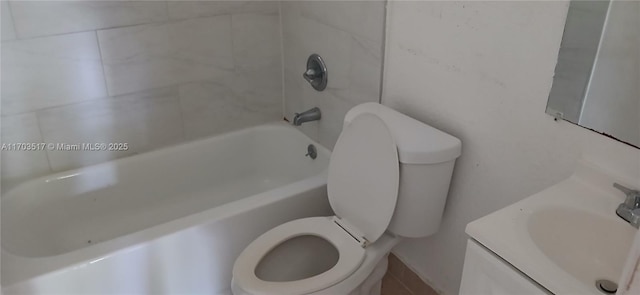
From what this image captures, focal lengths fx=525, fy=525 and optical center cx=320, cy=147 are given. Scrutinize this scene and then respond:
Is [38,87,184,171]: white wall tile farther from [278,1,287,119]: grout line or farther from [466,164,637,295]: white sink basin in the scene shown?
[466,164,637,295]: white sink basin

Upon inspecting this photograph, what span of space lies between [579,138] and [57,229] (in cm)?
197

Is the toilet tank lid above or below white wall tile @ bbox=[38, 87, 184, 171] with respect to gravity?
above

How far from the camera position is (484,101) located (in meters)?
1.50

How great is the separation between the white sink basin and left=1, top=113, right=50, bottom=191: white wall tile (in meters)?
1.78

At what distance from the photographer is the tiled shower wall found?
2.00m

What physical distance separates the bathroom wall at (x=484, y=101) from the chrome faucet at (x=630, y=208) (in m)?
0.07

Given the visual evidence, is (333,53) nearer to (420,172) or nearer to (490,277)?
(420,172)

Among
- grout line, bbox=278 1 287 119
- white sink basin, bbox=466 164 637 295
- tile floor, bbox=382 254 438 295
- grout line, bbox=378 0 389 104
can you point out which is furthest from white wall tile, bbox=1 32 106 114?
white sink basin, bbox=466 164 637 295

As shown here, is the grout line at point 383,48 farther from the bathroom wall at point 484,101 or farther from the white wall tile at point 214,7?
the white wall tile at point 214,7

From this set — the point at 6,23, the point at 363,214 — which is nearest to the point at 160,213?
the point at 6,23

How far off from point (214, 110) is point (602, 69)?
5.63 feet

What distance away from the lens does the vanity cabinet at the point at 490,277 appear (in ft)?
3.33

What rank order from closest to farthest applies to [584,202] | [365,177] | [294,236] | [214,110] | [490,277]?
[490,277] < [584,202] < [365,177] < [294,236] < [214,110]

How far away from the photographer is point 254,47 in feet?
8.04
